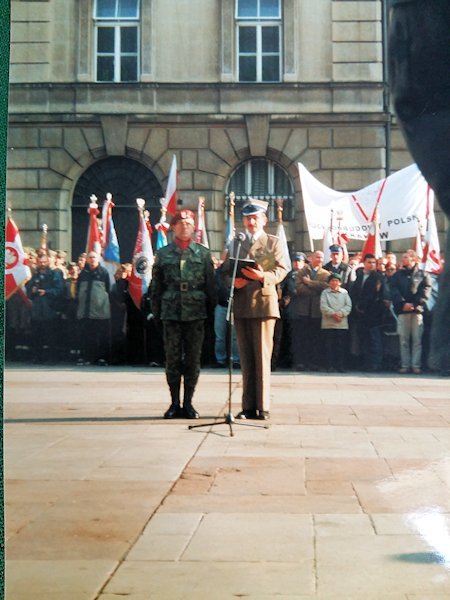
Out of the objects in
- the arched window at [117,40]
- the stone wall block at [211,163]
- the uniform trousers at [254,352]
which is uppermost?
the arched window at [117,40]

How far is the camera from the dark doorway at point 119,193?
1263mm

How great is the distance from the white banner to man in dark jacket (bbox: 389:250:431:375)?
39 millimetres

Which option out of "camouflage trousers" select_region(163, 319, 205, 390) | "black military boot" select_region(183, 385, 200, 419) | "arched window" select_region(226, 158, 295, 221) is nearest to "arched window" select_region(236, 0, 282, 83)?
"arched window" select_region(226, 158, 295, 221)

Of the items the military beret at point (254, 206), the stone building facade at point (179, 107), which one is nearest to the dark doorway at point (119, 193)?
the stone building facade at point (179, 107)

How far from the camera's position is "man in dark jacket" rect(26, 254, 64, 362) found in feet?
→ 4.39

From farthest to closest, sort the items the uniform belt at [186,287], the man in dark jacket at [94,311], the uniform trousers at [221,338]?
the uniform belt at [186,287] → the uniform trousers at [221,338] → the man in dark jacket at [94,311]

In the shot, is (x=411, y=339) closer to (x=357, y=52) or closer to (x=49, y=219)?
(x=357, y=52)

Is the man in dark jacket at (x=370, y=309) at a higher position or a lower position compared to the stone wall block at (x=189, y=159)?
lower

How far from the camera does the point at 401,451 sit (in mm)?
1898

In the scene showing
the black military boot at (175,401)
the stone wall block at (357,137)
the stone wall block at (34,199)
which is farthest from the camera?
the black military boot at (175,401)

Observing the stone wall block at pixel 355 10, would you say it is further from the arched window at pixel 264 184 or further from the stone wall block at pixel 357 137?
the arched window at pixel 264 184

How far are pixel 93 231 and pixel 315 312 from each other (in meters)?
0.89

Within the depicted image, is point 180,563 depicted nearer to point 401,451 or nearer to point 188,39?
point 401,451

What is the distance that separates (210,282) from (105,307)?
8.98 ft
